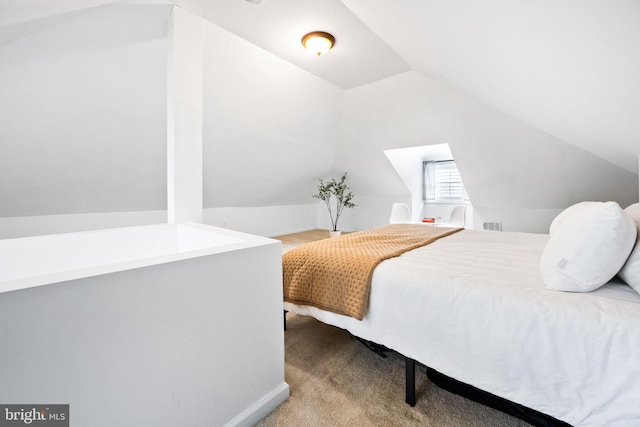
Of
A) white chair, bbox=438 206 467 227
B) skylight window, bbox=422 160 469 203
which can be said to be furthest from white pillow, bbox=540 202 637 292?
skylight window, bbox=422 160 469 203

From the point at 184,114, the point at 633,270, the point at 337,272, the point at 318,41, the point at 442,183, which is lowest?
the point at 337,272

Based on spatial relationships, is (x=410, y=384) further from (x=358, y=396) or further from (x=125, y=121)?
(x=125, y=121)

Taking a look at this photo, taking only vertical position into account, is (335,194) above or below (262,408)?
above

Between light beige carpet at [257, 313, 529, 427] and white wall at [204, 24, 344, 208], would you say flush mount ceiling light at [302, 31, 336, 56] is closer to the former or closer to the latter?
white wall at [204, 24, 344, 208]

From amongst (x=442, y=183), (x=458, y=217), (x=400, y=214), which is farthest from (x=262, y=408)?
(x=442, y=183)

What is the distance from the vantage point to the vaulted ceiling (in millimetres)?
1131

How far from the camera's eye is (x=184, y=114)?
2373mm

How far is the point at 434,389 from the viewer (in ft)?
4.81

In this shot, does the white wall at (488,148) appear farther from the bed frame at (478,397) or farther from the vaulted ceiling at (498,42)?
the bed frame at (478,397)

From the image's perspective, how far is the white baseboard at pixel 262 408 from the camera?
122 cm

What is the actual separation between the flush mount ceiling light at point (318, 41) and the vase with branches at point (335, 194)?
10.1 feet

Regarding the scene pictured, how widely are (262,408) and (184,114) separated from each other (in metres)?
2.22

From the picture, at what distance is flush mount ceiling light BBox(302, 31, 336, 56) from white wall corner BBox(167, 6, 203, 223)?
948mm

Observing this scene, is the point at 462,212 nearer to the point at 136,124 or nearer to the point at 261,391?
the point at 261,391
